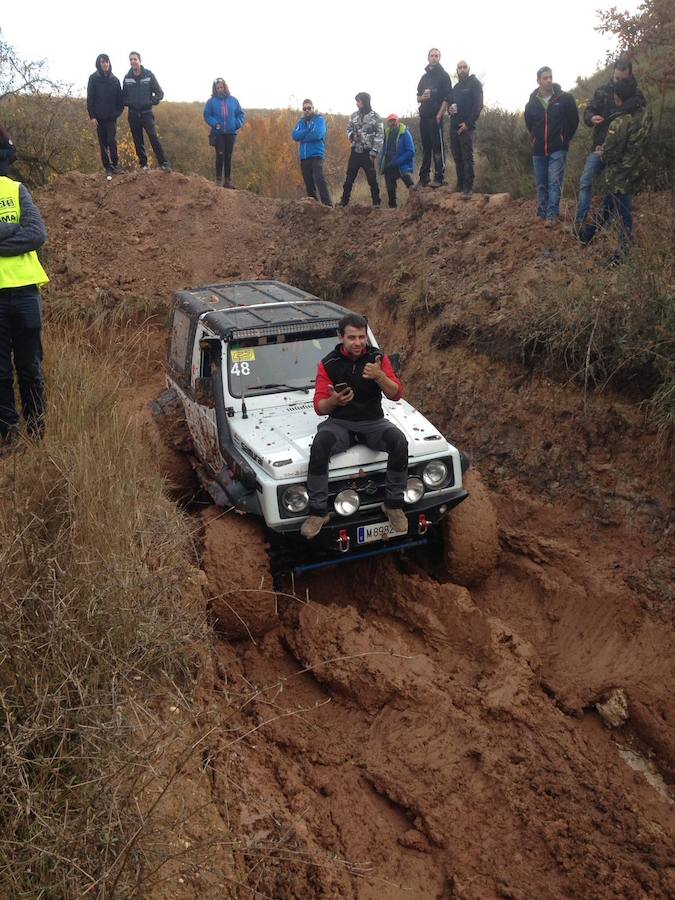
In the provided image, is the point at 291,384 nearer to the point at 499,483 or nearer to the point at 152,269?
the point at 499,483

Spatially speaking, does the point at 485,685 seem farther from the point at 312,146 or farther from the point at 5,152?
the point at 312,146

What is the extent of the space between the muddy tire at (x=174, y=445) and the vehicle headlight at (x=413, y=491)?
6.73 feet

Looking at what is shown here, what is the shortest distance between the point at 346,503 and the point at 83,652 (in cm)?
243

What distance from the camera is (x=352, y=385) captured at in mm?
5281

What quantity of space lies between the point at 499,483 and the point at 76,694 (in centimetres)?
476

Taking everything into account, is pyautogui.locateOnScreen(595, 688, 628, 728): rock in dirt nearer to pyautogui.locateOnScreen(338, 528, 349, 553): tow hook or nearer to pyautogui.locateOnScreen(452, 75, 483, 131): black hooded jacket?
→ pyautogui.locateOnScreen(338, 528, 349, 553): tow hook

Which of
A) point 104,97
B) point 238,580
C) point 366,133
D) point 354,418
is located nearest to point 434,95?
point 366,133

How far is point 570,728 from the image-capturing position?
172 inches

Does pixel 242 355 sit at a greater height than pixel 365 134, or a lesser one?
lesser

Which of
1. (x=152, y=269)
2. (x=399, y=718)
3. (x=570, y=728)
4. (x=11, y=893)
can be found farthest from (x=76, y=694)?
(x=152, y=269)

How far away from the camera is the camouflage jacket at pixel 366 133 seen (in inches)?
461

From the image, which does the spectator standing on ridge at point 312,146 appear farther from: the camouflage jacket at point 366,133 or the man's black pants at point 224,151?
the man's black pants at point 224,151

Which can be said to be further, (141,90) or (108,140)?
(108,140)

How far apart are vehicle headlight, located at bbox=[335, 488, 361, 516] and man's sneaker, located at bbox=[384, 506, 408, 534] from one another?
21cm
